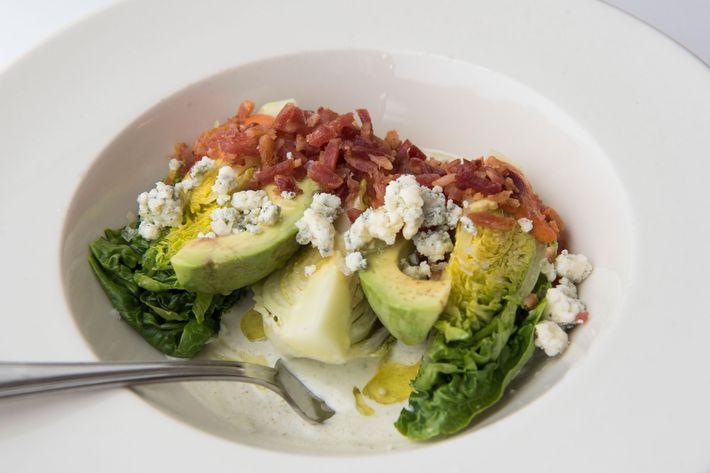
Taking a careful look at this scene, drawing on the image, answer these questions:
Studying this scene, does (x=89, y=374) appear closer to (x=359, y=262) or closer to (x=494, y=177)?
(x=359, y=262)

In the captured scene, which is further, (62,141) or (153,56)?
(153,56)

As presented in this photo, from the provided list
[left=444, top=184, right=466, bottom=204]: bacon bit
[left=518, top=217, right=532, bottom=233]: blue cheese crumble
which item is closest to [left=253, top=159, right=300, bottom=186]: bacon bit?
[left=444, top=184, right=466, bottom=204]: bacon bit

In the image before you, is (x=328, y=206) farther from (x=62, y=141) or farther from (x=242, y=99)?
(x=62, y=141)

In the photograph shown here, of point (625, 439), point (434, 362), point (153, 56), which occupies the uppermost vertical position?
point (153, 56)

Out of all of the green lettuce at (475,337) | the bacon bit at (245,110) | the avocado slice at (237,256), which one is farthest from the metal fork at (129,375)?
the bacon bit at (245,110)

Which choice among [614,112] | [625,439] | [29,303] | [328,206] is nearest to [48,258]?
[29,303]

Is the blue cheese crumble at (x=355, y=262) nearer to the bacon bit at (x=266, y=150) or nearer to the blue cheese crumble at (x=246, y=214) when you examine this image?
the blue cheese crumble at (x=246, y=214)

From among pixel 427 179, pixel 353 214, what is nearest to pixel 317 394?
pixel 353 214

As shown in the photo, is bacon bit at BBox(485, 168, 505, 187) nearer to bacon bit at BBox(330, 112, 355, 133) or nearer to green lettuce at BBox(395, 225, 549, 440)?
green lettuce at BBox(395, 225, 549, 440)
